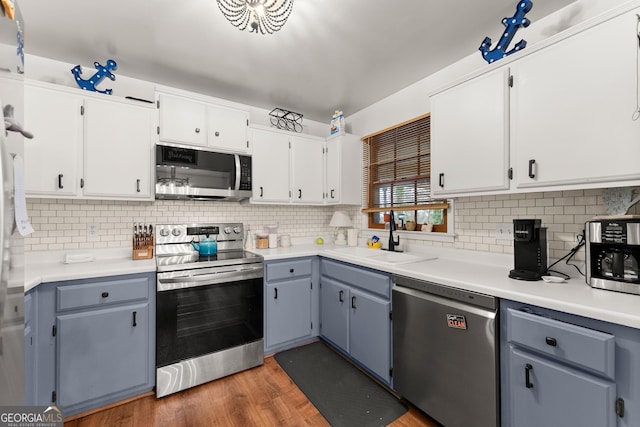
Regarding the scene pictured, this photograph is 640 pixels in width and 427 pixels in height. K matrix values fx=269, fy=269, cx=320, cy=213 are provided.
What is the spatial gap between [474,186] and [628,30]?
97 centimetres

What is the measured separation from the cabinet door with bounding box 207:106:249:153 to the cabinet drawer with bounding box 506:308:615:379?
2.54m

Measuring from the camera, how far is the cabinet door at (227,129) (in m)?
2.58

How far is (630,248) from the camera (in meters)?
1.28

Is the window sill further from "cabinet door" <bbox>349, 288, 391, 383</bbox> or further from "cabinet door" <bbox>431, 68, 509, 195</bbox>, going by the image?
"cabinet door" <bbox>349, 288, 391, 383</bbox>

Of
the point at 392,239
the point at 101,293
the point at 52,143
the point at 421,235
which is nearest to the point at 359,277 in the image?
the point at 392,239

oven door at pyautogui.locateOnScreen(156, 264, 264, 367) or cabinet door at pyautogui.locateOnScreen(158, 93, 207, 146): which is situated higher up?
cabinet door at pyautogui.locateOnScreen(158, 93, 207, 146)

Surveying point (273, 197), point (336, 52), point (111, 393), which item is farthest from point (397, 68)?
point (111, 393)

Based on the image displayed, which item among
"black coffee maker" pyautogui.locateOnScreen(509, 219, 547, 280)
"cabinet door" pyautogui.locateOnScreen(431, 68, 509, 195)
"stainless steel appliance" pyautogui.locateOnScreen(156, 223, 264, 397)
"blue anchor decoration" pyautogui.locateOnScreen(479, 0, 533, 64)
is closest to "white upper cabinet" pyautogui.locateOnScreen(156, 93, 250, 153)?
"stainless steel appliance" pyautogui.locateOnScreen(156, 223, 264, 397)

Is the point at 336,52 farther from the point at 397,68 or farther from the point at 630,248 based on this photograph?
the point at 630,248

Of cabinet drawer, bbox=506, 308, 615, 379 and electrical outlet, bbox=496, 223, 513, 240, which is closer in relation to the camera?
cabinet drawer, bbox=506, 308, 615, 379

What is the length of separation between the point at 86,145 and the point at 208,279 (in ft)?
4.57

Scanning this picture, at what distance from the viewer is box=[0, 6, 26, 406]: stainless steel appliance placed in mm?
725

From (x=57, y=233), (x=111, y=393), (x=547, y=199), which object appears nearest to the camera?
(x=547, y=199)

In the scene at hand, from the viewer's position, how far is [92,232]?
7.61ft
